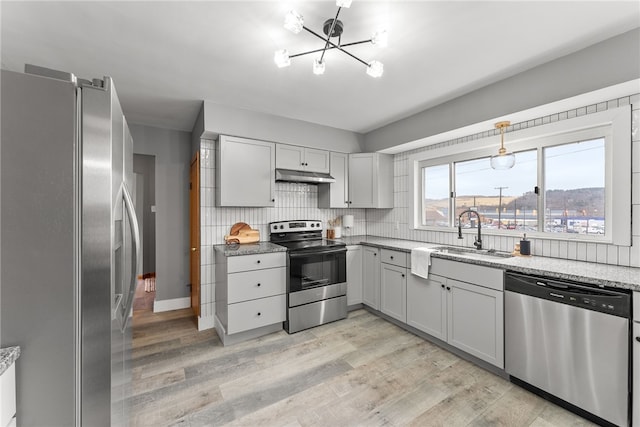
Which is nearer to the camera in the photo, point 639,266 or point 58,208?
point 58,208

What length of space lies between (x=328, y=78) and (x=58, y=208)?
2.05 metres

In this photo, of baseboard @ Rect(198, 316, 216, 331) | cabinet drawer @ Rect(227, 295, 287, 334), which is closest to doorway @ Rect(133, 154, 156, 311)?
baseboard @ Rect(198, 316, 216, 331)

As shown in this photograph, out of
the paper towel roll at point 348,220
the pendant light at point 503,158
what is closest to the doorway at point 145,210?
the paper towel roll at point 348,220

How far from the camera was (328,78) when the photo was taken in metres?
2.26

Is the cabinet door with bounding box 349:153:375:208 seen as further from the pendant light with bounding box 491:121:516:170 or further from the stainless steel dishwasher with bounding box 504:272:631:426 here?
the stainless steel dishwasher with bounding box 504:272:631:426

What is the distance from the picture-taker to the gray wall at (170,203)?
11.5 feet

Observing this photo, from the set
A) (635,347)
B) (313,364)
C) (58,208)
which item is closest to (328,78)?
(58,208)

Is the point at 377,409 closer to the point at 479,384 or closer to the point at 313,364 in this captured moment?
the point at 313,364

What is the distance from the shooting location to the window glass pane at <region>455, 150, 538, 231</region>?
8.30 feet

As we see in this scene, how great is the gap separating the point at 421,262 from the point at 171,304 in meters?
3.26

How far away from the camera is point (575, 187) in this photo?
2240 mm

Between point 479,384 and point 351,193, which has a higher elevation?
point 351,193

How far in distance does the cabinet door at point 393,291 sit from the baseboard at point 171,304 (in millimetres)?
2668

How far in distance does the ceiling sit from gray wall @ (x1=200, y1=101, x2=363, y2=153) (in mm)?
233
